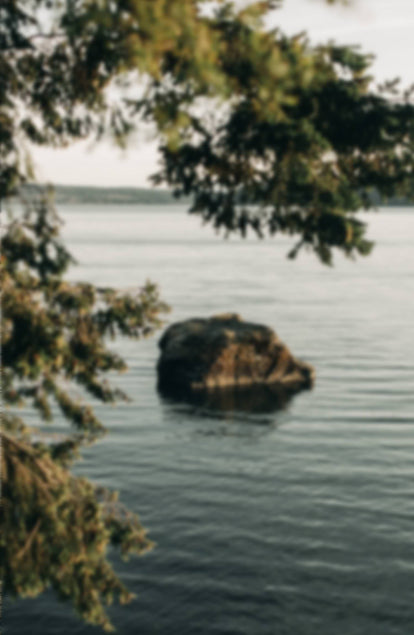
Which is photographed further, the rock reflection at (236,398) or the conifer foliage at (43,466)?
the rock reflection at (236,398)

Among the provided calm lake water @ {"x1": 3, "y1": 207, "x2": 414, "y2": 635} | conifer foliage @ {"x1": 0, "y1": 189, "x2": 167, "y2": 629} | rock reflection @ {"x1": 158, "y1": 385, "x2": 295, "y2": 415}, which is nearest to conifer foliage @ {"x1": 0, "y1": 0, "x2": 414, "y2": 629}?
conifer foliage @ {"x1": 0, "y1": 189, "x2": 167, "y2": 629}

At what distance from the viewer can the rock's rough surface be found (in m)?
30.6

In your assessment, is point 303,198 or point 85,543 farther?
point 85,543

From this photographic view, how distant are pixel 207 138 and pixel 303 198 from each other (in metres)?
1.18

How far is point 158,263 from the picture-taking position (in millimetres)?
103500

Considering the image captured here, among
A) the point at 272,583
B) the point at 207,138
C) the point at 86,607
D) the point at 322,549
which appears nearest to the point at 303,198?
the point at 207,138

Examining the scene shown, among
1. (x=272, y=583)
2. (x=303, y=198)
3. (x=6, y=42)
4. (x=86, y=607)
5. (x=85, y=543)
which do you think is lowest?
(x=272, y=583)

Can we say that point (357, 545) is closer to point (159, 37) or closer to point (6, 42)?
point (6, 42)

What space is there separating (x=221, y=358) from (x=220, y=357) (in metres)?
0.08

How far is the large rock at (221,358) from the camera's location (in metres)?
30.6

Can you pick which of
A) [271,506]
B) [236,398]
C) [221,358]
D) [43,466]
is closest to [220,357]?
[221,358]

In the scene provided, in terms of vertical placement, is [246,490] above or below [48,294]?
below

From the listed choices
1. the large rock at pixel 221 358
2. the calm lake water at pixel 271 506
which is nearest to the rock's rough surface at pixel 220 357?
the large rock at pixel 221 358

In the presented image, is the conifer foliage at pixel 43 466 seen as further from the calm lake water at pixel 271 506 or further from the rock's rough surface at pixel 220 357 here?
the rock's rough surface at pixel 220 357
